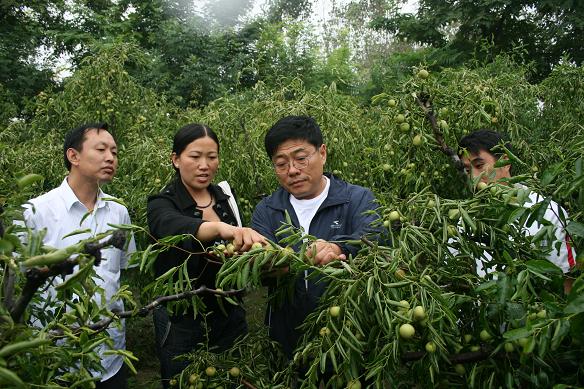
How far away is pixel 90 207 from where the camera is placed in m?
2.95

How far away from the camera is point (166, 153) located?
412 cm

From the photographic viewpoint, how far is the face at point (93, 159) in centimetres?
292

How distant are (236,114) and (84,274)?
3068 millimetres

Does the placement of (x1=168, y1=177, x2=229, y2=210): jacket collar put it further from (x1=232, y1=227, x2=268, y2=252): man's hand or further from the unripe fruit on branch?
the unripe fruit on branch

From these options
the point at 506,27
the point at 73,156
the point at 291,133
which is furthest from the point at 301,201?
the point at 506,27

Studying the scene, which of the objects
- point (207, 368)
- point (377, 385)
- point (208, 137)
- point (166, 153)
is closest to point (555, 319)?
point (377, 385)

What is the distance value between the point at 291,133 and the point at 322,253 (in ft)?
2.92

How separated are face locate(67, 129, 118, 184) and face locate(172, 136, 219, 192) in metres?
0.44

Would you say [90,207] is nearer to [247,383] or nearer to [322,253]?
[247,383]

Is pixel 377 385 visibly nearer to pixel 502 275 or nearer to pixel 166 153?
pixel 502 275

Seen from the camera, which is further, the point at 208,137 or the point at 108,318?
the point at 208,137

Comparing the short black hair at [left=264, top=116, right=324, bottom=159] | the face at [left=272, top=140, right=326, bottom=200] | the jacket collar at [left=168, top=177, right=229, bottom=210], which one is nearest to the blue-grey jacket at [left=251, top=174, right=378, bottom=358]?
the face at [left=272, top=140, right=326, bottom=200]

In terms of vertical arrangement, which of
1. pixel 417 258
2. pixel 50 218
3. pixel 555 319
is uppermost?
pixel 50 218

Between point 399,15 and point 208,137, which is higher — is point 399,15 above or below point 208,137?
above
